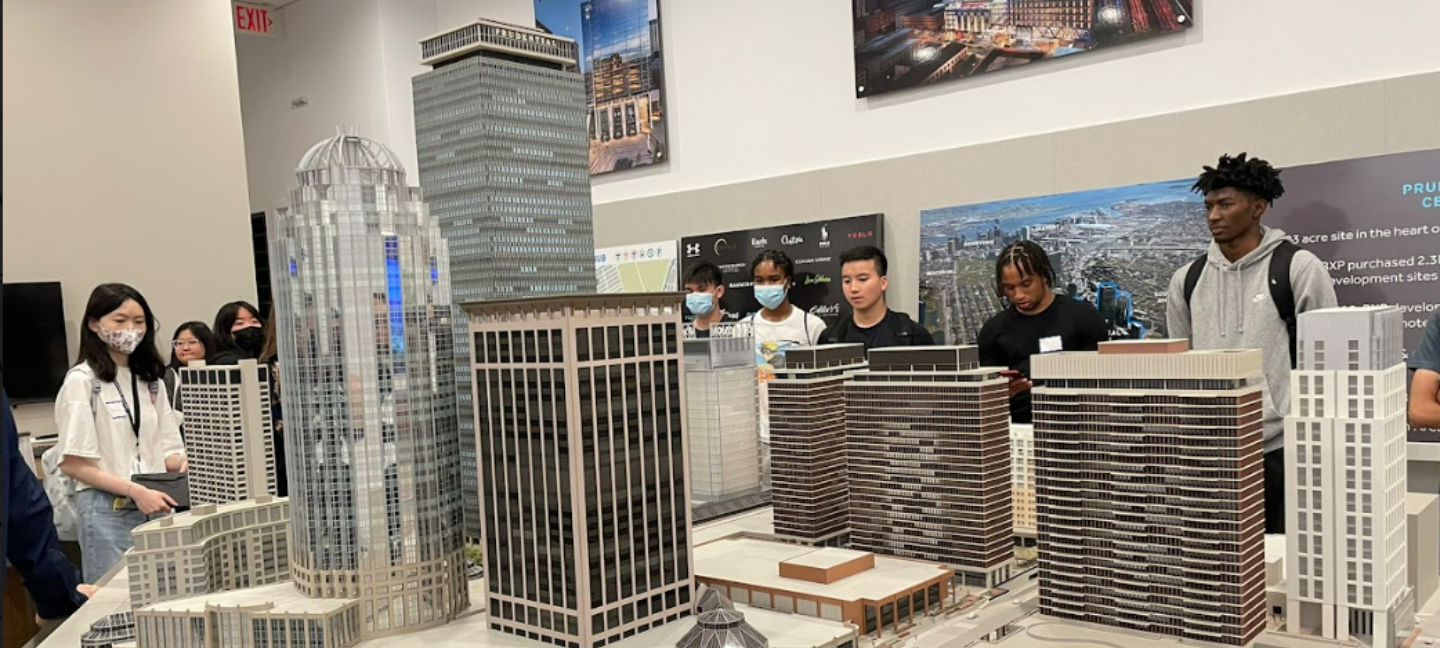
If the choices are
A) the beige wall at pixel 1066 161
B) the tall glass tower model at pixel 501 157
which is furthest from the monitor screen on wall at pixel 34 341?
the beige wall at pixel 1066 161

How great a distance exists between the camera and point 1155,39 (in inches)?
425

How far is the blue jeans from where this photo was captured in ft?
31.5

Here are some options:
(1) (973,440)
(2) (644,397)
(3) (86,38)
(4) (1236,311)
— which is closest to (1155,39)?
(4) (1236,311)

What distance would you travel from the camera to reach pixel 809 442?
8406 millimetres

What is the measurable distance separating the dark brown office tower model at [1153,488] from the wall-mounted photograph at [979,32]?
19.8ft

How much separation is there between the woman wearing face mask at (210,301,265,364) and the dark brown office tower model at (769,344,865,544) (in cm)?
690

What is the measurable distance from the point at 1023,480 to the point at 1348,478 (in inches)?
117

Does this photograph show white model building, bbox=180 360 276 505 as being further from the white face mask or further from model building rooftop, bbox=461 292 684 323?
model building rooftop, bbox=461 292 684 323

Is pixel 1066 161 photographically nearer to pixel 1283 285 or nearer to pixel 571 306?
pixel 1283 285

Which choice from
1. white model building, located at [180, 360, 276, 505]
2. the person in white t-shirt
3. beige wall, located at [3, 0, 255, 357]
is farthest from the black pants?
beige wall, located at [3, 0, 255, 357]

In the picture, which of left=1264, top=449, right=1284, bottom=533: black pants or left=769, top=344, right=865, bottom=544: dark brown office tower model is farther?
left=769, top=344, right=865, bottom=544: dark brown office tower model

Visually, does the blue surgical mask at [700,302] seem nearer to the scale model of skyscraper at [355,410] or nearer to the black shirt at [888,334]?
the black shirt at [888,334]

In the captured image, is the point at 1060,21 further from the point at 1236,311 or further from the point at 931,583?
the point at 931,583

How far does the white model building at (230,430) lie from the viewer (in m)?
9.24
